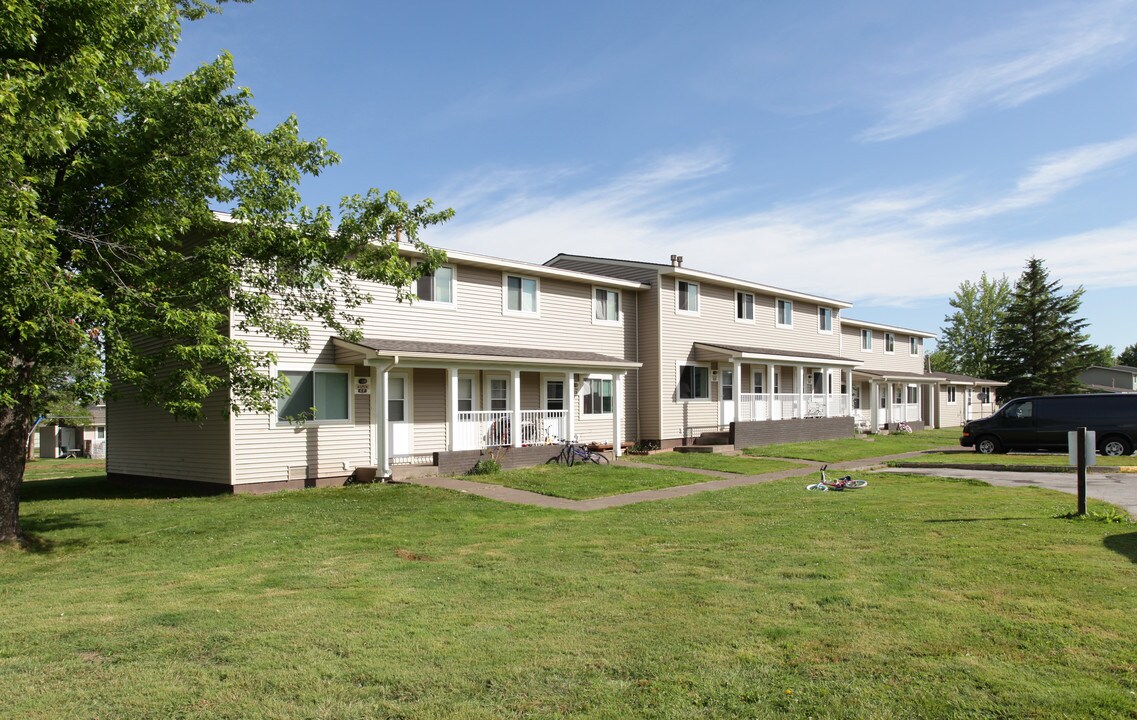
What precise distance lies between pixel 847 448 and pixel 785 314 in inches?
304

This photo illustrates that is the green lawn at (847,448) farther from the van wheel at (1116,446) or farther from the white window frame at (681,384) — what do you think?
the van wheel at (1116,446)

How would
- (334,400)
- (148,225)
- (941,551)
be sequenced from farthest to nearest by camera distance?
(334,400)
(148,225)
(941,551)

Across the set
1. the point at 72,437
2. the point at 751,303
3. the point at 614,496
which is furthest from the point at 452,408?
the point at 72,437

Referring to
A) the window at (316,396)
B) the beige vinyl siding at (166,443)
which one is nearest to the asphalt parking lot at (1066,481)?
the window at (316,396)

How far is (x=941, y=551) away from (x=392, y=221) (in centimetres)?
962

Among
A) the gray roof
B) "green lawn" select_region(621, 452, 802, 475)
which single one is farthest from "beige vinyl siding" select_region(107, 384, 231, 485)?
"green lawn" select_region(621, 452, 802, 475)

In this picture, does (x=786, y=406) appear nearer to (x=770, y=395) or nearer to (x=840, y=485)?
(x=770, y=395)

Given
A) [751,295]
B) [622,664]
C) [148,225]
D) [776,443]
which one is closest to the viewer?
[622,664]

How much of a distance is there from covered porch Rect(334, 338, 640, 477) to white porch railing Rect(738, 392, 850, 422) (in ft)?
24.1

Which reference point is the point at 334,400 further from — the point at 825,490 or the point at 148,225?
the point at 825,490

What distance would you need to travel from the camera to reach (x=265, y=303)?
12.0m

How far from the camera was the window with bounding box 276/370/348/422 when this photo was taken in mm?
17703

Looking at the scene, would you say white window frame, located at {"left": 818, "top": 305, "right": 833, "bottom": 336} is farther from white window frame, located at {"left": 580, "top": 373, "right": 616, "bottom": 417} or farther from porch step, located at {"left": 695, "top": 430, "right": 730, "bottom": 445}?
white window frame, located at {"left": 580, "top": 373, "right": 616, "bottom": 417}

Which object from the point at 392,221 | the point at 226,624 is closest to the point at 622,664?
the point at 226,624
